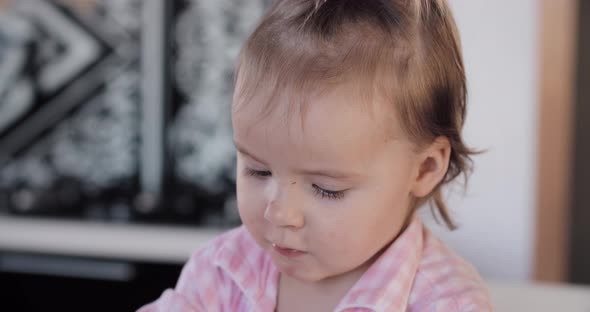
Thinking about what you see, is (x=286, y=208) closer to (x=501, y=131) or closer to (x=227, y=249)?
(x=227, y=249)

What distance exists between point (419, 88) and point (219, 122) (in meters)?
1.65

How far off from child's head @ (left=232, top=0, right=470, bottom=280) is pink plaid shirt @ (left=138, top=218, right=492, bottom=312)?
0.05 meters

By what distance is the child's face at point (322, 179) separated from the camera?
0.84 metres

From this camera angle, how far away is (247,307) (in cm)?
103

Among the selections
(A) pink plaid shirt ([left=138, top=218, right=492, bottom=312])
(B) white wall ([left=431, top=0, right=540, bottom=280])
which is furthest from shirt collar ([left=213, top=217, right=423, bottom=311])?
(B) white wall ([left=431, top=0, right=540, bottom=280])

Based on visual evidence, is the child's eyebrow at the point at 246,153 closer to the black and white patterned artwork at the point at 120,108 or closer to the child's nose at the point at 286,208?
the child's nose at the point at 286,208

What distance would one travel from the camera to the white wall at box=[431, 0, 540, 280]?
2143 millimetres

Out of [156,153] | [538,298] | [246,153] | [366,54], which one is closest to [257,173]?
[246,153]

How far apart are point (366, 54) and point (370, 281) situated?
0.97 feet

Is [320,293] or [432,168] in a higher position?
[432,168]

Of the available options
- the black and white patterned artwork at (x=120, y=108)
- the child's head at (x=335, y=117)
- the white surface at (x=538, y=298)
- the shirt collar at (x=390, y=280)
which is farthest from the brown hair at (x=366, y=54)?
the black and white patterned artwork at (x=120, y=108)

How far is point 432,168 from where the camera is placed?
0.97 metres

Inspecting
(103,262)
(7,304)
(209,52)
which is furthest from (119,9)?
(7,304)

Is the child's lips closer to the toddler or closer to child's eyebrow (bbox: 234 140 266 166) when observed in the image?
the toddler
